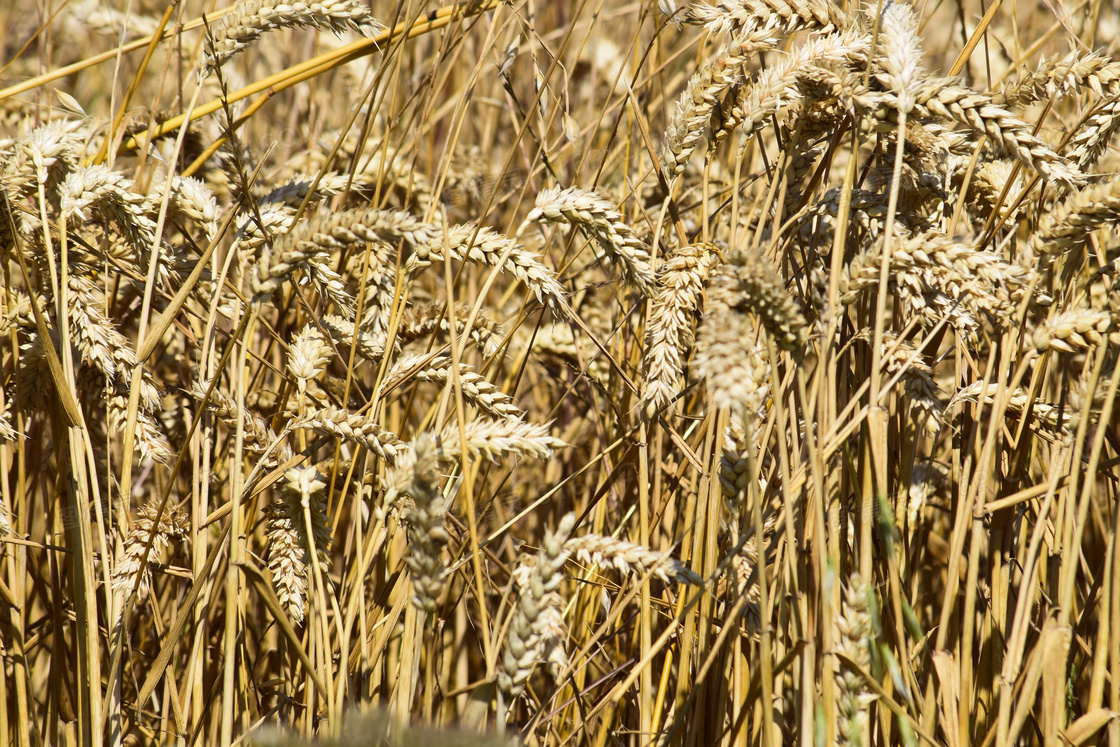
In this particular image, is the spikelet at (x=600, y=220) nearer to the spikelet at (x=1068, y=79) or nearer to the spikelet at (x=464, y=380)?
the spikelet at (x=464, y=380)

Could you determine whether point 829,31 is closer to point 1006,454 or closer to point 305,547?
point 1006,454

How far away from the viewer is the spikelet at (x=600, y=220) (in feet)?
3.66

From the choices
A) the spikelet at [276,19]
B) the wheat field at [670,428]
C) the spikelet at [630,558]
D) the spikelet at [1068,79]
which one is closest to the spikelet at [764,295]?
the wheat field at [670,428]

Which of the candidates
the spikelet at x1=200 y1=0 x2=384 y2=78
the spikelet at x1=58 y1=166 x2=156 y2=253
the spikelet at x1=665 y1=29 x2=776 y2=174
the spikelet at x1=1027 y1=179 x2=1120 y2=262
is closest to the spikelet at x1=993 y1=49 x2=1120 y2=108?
the spikelet at x1=1027 y1=179 x2=1120 y2=262

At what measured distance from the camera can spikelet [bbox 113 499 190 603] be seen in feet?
3.71

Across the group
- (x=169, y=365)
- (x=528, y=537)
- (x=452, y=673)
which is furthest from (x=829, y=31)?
(x=169, y=365)

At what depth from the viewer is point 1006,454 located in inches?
58.3

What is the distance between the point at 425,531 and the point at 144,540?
0.64m

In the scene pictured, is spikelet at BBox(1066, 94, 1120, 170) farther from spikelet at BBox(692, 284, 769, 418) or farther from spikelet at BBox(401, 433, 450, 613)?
spikelet at BBox(401, 433, 450, 613)

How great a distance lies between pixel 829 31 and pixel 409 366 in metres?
0.84

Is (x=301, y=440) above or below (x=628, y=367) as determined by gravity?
below

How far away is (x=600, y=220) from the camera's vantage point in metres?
1.12

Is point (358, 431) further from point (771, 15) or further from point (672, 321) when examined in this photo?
point (771, 15)

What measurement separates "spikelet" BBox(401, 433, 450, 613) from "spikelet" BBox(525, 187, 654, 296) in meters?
0.45
